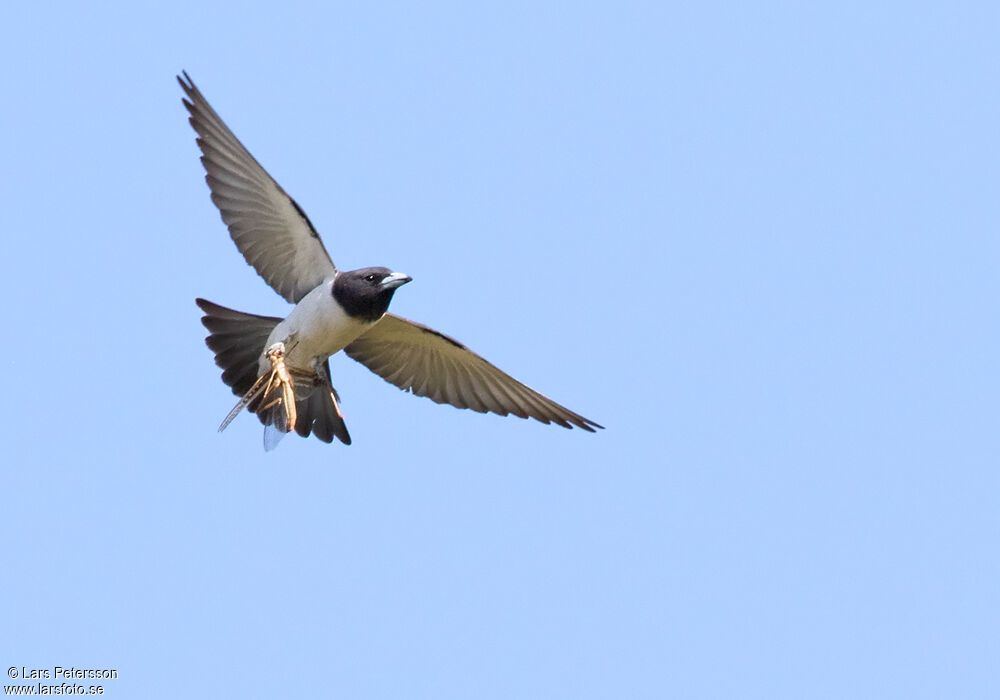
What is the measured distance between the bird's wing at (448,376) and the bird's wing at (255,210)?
95 centimetres

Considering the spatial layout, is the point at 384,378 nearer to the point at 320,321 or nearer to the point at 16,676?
the point at 320,321

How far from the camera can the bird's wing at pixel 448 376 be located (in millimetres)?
12969

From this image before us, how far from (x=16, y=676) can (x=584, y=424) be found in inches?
218

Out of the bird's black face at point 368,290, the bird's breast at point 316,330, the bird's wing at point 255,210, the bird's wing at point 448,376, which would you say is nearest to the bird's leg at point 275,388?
the bird's breast at point 316,330

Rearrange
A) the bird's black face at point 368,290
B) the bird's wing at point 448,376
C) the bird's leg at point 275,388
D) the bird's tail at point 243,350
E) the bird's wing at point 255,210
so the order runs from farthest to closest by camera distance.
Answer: the bird's wing at point 448,376
the bird's tail at point 243,350
the bird's wing at point 255,210
the bird's black face at point 368,290
the bird's leg at point 275,388

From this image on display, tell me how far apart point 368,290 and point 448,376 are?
1885 millimetres

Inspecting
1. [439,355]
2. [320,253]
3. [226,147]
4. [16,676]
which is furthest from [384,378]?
[16,676]

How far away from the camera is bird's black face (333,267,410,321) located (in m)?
11.7

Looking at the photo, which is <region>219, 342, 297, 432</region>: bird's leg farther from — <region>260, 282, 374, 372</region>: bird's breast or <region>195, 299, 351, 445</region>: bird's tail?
<region>195, 299, 351, 445</region>: bird's tail

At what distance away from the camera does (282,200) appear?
11961 millimetres

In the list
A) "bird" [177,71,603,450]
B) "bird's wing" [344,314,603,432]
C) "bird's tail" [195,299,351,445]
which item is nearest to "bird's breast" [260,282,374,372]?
"bird" [177,71,603,450]

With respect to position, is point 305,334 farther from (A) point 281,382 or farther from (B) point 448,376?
(B) point 448,376

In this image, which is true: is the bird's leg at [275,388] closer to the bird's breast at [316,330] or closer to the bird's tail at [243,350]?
the bird's breast at [316,330]

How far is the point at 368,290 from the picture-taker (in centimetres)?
1170
